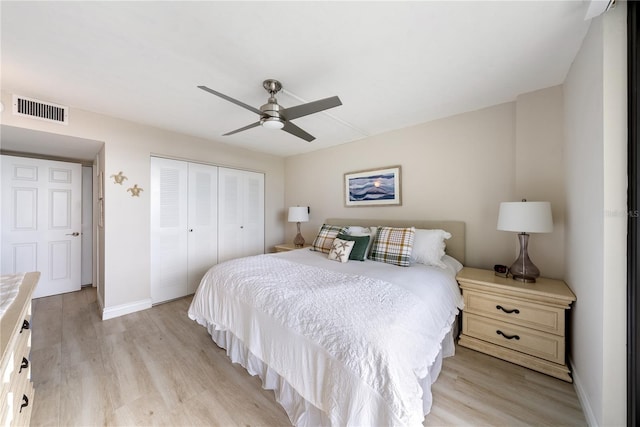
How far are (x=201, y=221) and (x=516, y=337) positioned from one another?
13.0 ft

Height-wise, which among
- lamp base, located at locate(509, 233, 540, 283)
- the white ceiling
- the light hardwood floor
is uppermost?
the white ceiling

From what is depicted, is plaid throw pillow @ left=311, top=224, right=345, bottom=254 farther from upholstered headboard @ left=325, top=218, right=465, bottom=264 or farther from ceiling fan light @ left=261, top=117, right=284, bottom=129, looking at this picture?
ceiling fan light @ left=261, top=117, right=284, bottom=129

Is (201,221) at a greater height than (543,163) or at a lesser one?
lesser

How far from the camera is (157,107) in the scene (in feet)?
8.27

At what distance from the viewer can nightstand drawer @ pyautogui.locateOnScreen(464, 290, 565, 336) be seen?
1.79 meters

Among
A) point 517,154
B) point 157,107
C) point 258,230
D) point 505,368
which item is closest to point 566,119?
point 517,154

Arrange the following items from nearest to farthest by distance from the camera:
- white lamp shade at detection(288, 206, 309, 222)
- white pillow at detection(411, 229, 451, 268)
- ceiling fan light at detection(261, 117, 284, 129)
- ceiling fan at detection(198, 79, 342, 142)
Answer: ceiling fan at detection(198, 79, 342, 142)
ceiling fan light at detection(261, 117, 284, 129)
white pillow at detection(411, 229, 451, 268)
white lamp shade at detection(288, 206, 309, 222)

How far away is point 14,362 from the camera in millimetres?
1035

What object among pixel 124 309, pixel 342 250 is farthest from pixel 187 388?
pixel 124 309

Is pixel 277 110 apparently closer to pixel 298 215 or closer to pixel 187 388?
pixel 187 388

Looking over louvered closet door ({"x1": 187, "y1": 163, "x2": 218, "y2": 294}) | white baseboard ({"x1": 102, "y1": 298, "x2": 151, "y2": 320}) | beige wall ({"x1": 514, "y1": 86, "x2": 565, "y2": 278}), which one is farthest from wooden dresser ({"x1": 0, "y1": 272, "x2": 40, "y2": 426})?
beige wall ({"x1": 514, "y1": 86, "x2": 565, "y2": 278})

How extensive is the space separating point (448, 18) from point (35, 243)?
545 cm

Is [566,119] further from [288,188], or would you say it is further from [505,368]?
[288,188]

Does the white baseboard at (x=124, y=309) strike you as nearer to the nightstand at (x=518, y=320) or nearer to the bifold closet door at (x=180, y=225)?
the bifold closet door at (x=180, y=225)
